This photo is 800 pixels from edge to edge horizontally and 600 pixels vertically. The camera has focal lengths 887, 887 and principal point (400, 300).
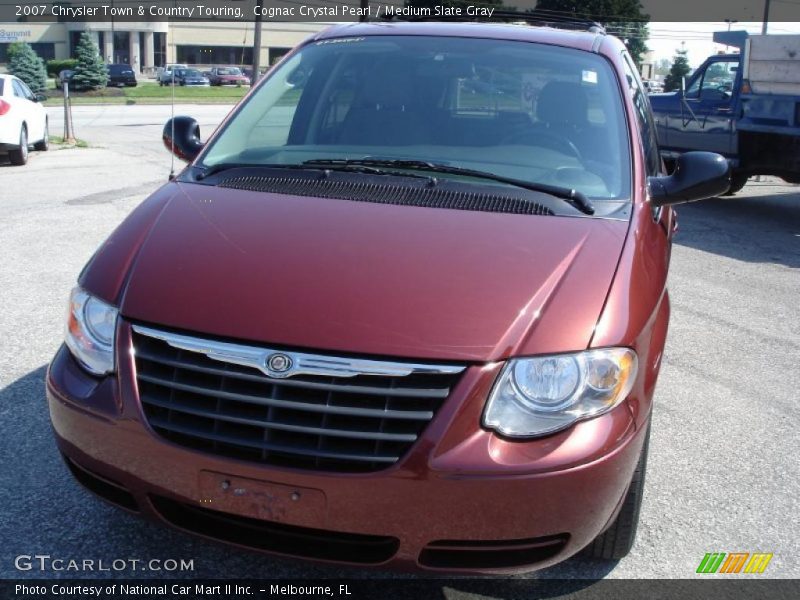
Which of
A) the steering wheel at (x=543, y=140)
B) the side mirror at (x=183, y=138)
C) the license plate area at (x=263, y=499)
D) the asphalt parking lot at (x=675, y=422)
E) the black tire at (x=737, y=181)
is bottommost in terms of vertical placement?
the black tire at (x=737, y=181)

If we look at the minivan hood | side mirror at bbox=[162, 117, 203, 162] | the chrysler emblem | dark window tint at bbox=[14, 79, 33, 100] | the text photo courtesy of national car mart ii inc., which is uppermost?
side mirror at bbox=[162, 117, 203, 162]

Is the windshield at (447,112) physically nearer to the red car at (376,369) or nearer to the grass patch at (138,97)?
the red car at (376,369)

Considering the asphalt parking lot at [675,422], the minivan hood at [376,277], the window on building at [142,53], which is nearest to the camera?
the minivan hood at [376,277]

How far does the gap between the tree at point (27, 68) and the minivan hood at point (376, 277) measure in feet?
128

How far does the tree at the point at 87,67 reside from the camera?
45344 mm

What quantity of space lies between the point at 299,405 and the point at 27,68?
40667 mm

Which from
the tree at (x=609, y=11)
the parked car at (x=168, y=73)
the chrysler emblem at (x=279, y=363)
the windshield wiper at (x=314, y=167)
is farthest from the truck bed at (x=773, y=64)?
the tree at (x=609, y=11)

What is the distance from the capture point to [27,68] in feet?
126

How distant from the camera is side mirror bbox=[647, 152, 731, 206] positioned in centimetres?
348

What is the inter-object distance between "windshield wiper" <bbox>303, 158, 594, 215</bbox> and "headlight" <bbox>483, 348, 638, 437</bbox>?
0.81 metres

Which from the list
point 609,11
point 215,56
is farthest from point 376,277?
point 215,56

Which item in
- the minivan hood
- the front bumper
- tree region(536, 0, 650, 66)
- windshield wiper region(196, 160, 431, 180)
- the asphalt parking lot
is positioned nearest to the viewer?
the front bumper

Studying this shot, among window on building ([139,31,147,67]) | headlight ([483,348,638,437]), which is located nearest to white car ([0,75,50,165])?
headlight ([483,348,638,437])

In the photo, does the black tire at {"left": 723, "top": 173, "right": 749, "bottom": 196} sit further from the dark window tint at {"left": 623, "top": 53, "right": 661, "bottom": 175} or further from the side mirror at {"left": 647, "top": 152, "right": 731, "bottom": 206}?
the side mirror at {"left": 647, "top": 152, "right": 731, "bottom": 206}
